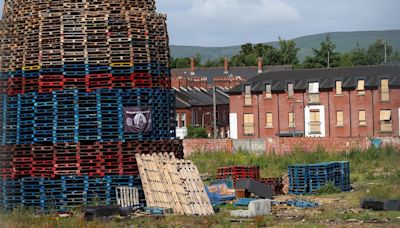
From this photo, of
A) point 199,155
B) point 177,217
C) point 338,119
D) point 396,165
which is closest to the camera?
point 177,217

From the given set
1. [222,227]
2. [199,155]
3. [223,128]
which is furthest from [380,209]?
[223,128]

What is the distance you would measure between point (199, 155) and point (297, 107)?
20052 millimetres

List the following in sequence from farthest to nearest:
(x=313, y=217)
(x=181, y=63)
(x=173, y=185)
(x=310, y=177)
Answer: (x=181, y=63), (x=310, y=177), (x=173, y=185), (x=313, y=217)

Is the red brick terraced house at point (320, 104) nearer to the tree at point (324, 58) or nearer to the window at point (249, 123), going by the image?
the window at point (249, 123)

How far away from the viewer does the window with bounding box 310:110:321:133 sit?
75.9 metres

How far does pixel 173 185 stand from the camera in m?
29.2

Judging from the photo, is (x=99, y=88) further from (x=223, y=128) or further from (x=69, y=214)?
(x=223, y=128)

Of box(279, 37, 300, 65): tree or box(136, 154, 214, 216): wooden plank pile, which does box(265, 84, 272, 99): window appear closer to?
box(136, 154, 214, 216): wooden plank pile

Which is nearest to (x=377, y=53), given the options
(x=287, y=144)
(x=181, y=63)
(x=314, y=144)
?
(x=181, y=63)

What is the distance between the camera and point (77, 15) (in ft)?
101

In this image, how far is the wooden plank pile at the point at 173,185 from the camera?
2857 centimetres

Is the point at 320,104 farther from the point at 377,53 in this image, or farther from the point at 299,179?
the point at 377,53

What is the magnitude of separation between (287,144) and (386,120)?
15314mm

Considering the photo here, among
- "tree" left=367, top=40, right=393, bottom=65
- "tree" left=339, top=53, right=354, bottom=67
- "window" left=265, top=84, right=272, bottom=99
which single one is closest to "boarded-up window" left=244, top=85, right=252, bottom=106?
"window" left=265, top=84, right=272, bottom=99
